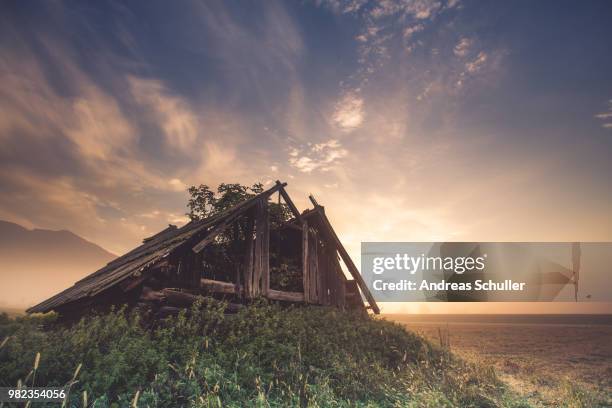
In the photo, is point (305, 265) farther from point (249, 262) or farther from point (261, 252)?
point (249, 262)


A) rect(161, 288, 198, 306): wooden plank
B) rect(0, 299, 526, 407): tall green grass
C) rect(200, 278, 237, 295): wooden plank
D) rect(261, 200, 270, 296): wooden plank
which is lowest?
rect(0, 299, 526, 407): tall green grass

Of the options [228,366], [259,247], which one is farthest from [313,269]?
[228,366]

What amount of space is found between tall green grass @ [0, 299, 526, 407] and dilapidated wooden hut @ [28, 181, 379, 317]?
0.96 meters

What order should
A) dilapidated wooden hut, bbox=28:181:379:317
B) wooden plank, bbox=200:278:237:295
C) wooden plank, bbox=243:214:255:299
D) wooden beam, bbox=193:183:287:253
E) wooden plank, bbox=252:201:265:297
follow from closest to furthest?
dilapidated wooden hut, bbox=28:181:379:317, wooden beam, bbox=193:183:287:253, wooden plank, bbox=200:278:237:295, wooden plank, bbox=243:214:255:299, wooden plank, bbox=252:201:265:297

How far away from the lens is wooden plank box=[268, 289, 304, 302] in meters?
13.2

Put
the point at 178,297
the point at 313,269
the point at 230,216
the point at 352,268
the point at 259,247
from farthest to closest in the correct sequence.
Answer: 1. the point at 352,268
2. the point at 313,269
3. the point at 259,247
4. the point at 230,216
5. the point at 178,297

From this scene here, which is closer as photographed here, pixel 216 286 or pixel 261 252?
pixel 216 286

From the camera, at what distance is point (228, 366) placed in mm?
8031

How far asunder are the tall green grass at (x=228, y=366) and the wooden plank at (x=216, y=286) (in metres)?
1.12

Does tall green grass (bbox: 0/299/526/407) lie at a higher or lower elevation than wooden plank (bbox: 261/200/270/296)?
lower

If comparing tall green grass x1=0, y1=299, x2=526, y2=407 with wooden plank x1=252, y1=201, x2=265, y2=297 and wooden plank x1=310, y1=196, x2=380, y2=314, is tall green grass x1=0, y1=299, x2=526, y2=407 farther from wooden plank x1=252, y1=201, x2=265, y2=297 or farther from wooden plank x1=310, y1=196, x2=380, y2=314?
wooden plank x1=310, y1=196, x2=380, y2=314

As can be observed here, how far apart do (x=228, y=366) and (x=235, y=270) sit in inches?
189

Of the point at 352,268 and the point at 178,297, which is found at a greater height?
the point at 352,268

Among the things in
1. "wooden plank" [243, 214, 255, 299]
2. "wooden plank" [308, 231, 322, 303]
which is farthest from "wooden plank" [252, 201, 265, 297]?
"wooden plank" [308, 231, 322, 303]
